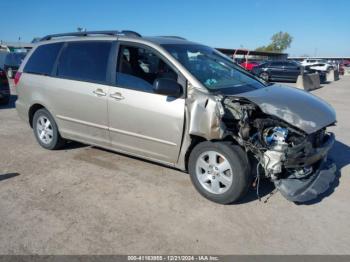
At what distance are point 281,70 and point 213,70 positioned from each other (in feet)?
63.3

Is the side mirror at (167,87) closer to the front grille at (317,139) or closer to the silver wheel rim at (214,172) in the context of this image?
the silver wheel rim at (214,172)

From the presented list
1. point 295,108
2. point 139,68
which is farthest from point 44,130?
point 295,108

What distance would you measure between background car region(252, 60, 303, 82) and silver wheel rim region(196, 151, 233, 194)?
742 inches

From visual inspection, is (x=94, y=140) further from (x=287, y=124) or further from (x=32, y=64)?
(x=287, y=124)

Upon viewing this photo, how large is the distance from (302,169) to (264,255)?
1.28 meters

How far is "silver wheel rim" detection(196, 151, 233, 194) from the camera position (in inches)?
150

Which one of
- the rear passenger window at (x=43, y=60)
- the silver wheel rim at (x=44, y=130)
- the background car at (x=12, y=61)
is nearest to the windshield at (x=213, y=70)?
the rear passenger window at (x=43, y=60)

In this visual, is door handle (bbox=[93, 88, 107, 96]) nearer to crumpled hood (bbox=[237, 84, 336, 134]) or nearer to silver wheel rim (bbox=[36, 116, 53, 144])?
silver wheel rim (bbox=[36, 116, 53, 144])

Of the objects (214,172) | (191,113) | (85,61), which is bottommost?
(214,172)

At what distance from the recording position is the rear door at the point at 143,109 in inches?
162

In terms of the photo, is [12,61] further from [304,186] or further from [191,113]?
[304,186]

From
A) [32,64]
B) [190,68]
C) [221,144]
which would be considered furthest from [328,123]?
[32,64]

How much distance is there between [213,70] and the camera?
14.9 ft

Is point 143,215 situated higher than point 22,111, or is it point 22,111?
point 22,111
